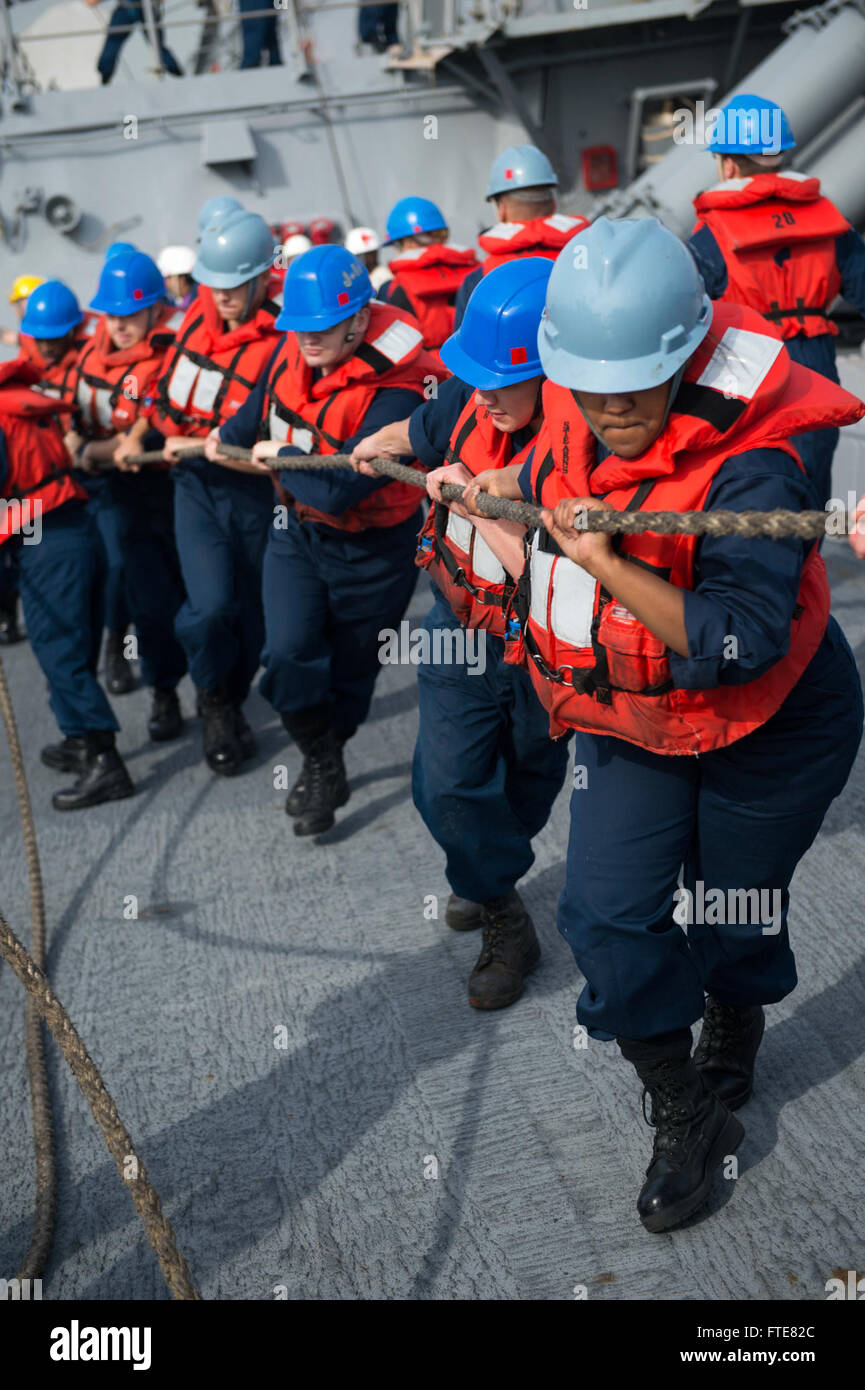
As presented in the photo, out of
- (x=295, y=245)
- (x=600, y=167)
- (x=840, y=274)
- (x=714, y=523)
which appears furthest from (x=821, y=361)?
(x=600, y=167)

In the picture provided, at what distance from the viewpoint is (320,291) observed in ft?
13.4

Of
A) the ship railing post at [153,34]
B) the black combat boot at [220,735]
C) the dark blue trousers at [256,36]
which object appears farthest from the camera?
the dark blue trousers at [256,36]

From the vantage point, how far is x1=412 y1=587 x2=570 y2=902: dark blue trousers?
10.9 feet

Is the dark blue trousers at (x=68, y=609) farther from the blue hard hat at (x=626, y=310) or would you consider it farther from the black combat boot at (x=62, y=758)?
the blue hard hat at (x=626, y=310)

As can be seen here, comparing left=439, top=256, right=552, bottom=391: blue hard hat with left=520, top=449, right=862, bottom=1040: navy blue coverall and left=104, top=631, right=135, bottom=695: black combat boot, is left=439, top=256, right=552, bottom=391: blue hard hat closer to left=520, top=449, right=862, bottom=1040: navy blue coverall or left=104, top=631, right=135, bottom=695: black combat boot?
left=520, top=449, right=862, bottom=1040: navy blue coverall

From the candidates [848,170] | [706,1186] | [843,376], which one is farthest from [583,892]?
[848,170]

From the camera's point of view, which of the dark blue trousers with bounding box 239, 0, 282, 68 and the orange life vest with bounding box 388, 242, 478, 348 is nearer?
the orange life vest with bounding box 388, 242, 478, 348

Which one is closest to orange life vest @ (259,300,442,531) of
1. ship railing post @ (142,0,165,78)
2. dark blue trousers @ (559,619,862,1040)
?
dark blue trousers @ (559,619,862,1040)

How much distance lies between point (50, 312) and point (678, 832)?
192 inches

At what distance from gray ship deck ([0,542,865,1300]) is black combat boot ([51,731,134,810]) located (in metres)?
0.61

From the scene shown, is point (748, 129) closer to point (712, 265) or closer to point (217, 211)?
point (712, 265)

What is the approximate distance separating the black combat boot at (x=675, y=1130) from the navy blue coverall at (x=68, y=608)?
3.37m

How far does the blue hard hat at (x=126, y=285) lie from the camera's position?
577 cm

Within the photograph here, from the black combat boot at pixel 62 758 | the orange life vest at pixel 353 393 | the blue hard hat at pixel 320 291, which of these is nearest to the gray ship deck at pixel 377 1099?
the black combat boot at pixel 62 758
